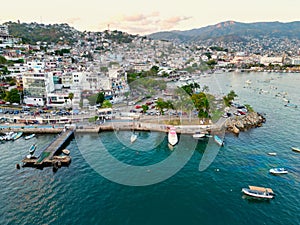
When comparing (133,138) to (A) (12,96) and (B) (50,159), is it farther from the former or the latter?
(A) (12,96)

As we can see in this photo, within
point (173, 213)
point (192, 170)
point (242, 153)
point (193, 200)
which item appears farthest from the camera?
point (242, 153)

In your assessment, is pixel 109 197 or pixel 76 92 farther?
pixel 76 92

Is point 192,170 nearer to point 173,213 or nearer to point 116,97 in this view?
point 173,213

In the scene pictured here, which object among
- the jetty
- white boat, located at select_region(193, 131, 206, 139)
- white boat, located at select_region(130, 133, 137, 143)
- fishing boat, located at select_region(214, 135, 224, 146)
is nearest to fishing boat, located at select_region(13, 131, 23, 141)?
the jetty

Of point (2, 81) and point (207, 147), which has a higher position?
point (2, 81)

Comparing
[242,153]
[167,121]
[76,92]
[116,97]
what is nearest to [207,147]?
[242,153]
